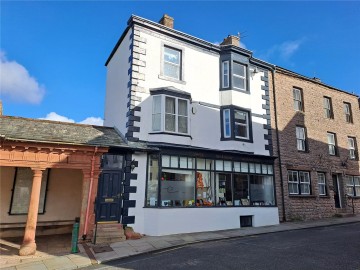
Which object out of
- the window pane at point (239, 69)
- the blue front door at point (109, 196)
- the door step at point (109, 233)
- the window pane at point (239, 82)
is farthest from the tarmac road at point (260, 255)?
the window pane at point (239, 69)

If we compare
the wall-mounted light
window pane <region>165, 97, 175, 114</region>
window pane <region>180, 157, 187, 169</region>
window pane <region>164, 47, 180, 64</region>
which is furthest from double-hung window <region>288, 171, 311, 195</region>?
the wall-mounted light

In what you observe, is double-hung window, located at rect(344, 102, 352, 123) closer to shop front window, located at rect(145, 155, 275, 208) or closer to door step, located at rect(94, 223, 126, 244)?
shop front window, located at rect(145, 155, 275, 208)

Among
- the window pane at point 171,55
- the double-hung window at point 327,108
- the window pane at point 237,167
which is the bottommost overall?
the window pane at point 237,167

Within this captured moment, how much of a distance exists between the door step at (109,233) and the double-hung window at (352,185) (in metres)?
16.7

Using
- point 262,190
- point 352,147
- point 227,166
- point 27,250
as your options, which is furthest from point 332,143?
point 27,250

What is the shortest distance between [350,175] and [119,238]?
17743mm

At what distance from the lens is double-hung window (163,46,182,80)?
47.8 feet

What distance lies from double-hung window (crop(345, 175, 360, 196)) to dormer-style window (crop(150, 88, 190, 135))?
44.9 ft

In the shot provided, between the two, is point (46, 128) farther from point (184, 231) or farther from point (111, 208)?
point (184, 231)

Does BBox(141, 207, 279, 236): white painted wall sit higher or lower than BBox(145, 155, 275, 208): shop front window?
lower

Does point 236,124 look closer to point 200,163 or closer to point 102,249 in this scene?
point 200,163

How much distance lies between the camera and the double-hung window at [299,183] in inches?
669

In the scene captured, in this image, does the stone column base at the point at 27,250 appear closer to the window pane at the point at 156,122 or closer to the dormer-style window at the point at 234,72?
the window pane at the point at 156,122

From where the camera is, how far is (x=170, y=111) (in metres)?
13.8
